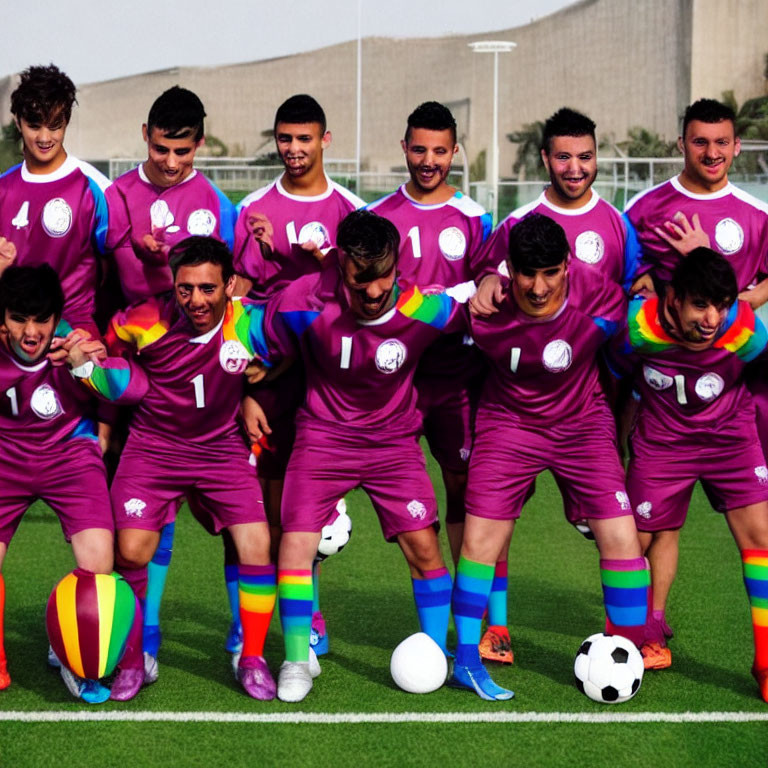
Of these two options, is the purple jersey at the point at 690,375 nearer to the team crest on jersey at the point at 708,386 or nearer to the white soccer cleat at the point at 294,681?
the team crest on jersey at the point at 708,386

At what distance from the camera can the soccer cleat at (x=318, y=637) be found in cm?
570

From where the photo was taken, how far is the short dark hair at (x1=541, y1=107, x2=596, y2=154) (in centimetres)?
540

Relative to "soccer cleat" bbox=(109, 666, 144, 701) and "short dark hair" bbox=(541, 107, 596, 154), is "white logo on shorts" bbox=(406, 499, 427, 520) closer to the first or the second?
"soccer cleat" bbox=(109, 666, 144, 701)

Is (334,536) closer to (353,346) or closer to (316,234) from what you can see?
(353,346)

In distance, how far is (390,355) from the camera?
16.7ft

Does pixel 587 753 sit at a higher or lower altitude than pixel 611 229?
lower

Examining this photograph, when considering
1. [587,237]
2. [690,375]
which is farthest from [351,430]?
[690,375]

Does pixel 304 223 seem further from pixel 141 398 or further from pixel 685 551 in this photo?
pixel 685 551

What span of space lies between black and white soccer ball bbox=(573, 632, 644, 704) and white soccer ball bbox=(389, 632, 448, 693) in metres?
0.55

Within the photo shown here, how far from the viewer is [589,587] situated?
272 inches

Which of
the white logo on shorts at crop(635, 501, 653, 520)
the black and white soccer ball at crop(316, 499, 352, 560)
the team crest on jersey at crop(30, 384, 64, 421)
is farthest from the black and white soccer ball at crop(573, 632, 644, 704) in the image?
the team crest on jersey at crop(30, 384, 64, 421)

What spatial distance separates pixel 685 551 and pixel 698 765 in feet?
10.5

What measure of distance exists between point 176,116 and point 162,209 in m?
0.40

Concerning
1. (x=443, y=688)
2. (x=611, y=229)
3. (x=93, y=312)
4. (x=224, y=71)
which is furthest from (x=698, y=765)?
(x=224, y=71)
